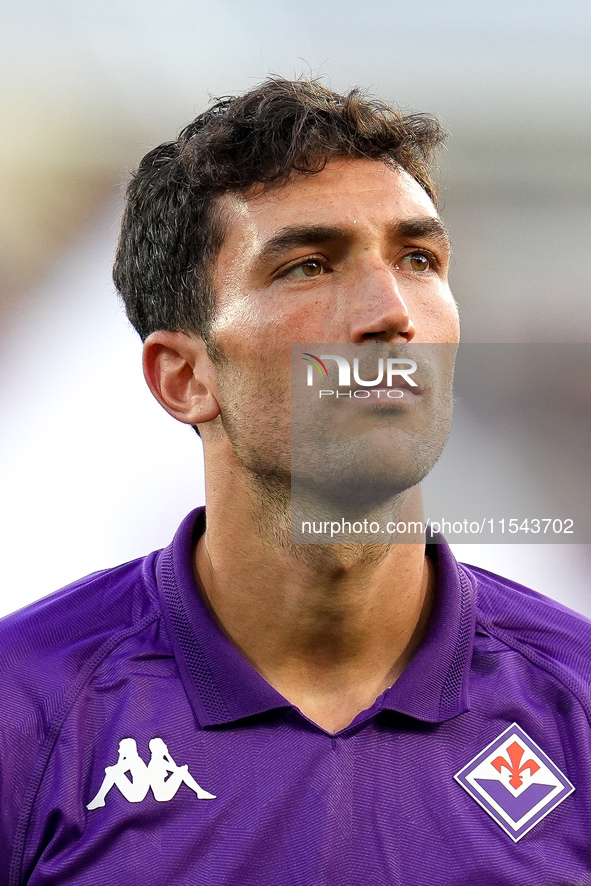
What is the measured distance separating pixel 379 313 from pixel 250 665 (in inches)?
21.4

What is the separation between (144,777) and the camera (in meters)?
1.23

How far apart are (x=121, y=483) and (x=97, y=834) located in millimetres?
2046

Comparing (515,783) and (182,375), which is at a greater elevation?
(182,375)

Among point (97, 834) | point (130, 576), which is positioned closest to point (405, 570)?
point (130, 576)

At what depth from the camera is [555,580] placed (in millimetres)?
3062

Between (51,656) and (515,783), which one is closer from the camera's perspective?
(515,783)

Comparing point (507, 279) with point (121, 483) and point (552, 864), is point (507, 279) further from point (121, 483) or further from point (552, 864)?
point (552, 864)

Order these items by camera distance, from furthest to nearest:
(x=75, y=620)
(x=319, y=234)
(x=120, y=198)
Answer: (x=120, y=198) → (x=75, y=620) → (x=319, y=234)

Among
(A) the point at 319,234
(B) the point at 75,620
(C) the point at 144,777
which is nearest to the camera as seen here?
(C) the point at 144,777

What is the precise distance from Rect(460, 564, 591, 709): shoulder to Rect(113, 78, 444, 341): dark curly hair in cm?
64

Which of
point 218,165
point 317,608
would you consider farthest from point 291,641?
point 218,165

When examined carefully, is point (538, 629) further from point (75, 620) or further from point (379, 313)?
point (75, 620)

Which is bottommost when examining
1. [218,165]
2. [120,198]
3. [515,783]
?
[515,783]

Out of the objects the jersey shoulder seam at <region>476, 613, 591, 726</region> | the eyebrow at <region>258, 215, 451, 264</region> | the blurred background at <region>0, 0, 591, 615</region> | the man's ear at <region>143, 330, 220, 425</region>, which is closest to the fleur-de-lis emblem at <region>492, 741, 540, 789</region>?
the jersey shoulder seam at <region>476, 613, 591, 726</region>
